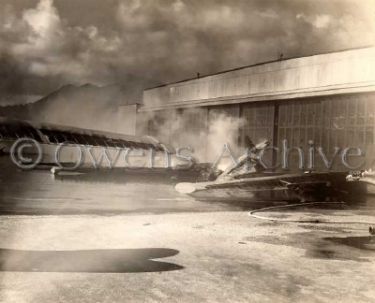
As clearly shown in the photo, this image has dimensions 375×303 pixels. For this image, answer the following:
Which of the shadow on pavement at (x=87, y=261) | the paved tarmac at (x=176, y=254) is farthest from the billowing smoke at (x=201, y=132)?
the shadow on pavement at (x=87, y=261)

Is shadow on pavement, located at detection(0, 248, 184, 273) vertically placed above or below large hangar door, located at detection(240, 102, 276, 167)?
below

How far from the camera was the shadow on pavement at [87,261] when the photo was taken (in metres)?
4.50

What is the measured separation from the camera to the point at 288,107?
19.0 meters

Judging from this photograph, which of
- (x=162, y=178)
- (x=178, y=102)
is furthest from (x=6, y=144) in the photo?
(x=178, y=102)

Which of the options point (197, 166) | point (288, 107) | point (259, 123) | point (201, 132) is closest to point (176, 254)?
point (197, 166)

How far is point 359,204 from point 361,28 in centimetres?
551

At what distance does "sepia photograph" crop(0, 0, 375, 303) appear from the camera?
4.49 metres

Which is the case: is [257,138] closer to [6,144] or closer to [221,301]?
[6,144]

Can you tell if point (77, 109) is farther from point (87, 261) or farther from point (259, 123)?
point (87, 261)

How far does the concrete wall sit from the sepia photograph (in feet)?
0.23

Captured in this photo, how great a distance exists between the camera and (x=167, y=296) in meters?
3.82
